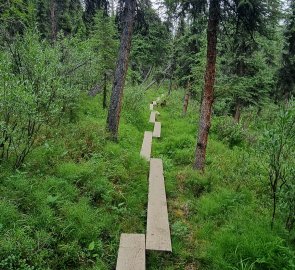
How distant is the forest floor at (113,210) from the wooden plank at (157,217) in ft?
0.70

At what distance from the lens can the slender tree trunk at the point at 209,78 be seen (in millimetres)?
8531

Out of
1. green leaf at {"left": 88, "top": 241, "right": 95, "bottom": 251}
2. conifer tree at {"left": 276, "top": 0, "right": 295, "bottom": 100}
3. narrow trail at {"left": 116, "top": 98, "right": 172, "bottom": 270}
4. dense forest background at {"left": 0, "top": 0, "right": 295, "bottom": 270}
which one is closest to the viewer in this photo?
narrow trail at {"left": 116, "top": 98, "right": 172, "bottom": 270}

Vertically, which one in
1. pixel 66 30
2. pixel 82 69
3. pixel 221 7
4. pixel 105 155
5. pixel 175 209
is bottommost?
pixel 175 209

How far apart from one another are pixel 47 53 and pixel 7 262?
6.18 metres

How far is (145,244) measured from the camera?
5699 millimetres

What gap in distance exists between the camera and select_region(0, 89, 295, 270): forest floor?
5195 mm

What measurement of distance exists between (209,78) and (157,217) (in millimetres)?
4425

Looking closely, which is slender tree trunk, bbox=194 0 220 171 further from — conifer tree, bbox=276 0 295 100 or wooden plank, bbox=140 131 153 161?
conifer tree, bbox=276 0 295 100

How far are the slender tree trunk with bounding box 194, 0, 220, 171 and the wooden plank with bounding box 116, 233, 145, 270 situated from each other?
4149mm

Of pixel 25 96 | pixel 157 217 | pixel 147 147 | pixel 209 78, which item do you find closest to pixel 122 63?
pixel 147 147

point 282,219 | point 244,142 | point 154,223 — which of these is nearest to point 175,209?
point 154,223

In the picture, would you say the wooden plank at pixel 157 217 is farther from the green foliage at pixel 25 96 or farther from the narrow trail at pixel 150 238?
the green foliage at pixel 25 96

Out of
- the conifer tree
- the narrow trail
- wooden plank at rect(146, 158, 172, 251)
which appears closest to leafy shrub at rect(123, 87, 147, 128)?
wooden plank at rect(146, 158, 172, 251)

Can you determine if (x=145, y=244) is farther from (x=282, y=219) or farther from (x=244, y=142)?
(x=244, y=142)
